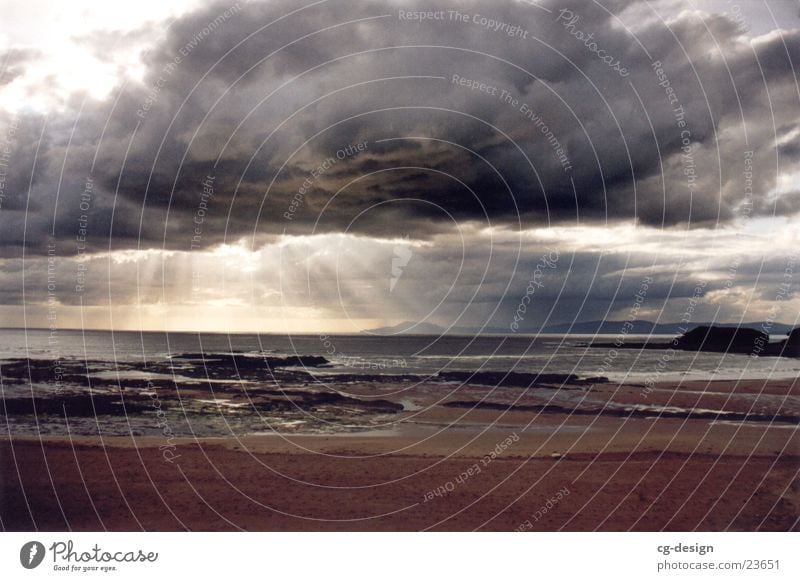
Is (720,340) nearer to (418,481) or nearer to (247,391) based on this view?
(247,391)

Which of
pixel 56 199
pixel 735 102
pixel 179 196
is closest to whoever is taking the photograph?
pixel 735 102

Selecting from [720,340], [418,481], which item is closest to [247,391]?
[418,481]

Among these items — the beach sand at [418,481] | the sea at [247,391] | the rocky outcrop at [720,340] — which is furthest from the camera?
the rocky outcrop at [720,340]

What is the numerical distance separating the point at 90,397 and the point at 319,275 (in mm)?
11946

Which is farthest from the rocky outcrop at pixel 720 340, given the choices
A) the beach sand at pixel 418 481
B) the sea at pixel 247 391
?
the beach sand at pixel 418 481

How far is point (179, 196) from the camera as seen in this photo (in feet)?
63.3

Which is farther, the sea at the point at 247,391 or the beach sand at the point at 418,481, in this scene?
the sea at the point at 247,391

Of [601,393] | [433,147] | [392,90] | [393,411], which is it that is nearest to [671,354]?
[601,393]

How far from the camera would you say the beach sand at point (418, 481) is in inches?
496

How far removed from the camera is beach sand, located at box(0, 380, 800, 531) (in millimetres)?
12586

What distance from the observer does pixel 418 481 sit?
14.3 meters

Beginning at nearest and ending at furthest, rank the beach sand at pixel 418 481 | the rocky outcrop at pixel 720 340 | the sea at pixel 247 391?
the beach sand at pixel 418 481, the sea at pixel 247 391, the rocky outcrop at pixel 720 340

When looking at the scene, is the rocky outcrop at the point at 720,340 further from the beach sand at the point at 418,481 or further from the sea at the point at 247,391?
the beach sand at the point at 418,481

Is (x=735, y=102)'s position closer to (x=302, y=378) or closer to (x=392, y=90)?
(x=392, y=90)
